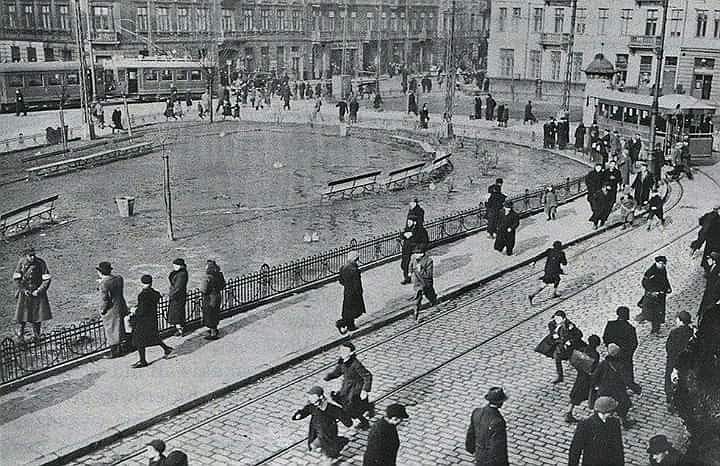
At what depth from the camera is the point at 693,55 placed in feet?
138

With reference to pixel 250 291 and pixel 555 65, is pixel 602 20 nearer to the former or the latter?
pixel 555 65

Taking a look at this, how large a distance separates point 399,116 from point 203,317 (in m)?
36.6

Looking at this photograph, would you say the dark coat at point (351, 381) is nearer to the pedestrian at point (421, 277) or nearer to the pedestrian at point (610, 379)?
the pedestrian at point (610, 379)

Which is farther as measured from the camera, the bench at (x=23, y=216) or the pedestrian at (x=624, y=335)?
the bench at (x=23, y=216)

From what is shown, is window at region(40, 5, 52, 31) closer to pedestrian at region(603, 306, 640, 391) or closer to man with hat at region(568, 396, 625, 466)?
pedestrian at region(603, 306, 640, 391)

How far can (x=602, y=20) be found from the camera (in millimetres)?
54438

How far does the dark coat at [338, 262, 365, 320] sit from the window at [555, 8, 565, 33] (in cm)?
4736

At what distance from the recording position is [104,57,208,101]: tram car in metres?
53.6

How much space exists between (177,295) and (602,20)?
4654 centimetres

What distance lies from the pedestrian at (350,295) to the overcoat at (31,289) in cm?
493

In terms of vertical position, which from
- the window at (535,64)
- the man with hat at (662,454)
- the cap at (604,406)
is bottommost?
the man with hat at (662,454)

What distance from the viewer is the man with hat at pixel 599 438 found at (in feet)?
29.2

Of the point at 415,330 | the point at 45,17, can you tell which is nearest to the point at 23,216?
the point at 415,330

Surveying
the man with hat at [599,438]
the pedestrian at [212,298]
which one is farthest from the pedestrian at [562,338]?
the pedestrian at [212,298]
